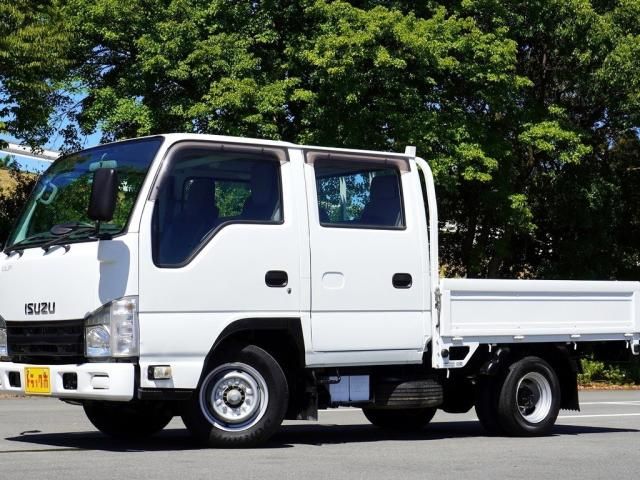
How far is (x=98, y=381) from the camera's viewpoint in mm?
9820

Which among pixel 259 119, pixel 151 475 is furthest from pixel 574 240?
pixel 151 475

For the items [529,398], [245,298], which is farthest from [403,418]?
[245,298]

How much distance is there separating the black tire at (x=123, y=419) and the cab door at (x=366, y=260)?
1879 millimetres

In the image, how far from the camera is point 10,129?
26531 mm

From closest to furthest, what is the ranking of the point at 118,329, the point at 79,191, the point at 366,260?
the point at 118,329 → the point at 79,191 → the point at 366,260

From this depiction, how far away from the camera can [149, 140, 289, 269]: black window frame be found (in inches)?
397

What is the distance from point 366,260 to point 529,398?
101 inches

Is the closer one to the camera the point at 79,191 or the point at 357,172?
the point at 79,191

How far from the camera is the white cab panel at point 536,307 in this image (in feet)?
38.3

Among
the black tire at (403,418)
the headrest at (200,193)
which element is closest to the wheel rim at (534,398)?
the black tire at (403,418)

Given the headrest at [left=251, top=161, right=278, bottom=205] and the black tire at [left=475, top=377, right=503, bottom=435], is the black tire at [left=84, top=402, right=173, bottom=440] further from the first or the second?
the black tire at [left=475, top=377, right=503, bottom=435]

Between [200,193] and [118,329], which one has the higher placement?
[200,193]

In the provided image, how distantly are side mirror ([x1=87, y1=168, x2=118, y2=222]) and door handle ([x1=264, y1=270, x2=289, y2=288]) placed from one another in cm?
146

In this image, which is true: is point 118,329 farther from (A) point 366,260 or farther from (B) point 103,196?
(A) point 366,260
